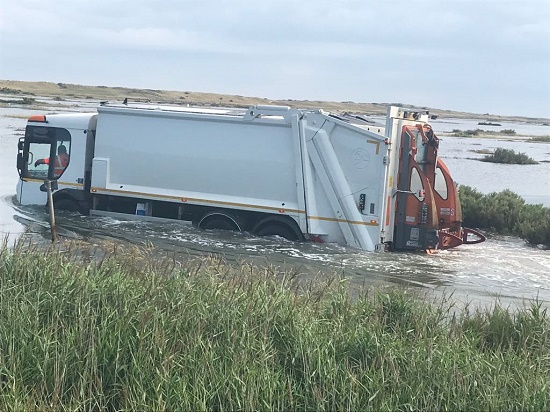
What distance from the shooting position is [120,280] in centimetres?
751

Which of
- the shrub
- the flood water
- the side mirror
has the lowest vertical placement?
the flood water

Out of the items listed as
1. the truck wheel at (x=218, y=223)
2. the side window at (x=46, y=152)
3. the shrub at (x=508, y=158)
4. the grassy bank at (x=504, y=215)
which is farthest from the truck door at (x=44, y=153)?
the shrub at (x=508, y=158)

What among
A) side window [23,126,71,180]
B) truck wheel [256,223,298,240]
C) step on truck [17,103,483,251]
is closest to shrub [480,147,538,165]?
step on truck [17,103,483,251]

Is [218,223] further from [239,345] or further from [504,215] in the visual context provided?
[239,345]

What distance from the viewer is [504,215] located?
58.0 feet

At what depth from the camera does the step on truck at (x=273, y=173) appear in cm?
1315

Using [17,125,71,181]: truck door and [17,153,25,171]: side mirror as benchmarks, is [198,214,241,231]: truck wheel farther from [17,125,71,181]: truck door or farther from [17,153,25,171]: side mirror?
[17,153,25,171]: side mirror

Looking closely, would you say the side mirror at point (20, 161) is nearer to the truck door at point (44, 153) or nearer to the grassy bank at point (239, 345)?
the truck door at point (44, 153)

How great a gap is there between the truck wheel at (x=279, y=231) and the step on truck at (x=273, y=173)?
0.02 m

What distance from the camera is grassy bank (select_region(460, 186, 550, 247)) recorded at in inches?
658

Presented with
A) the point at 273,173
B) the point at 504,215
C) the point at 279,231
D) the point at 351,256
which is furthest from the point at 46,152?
the point at 504,215

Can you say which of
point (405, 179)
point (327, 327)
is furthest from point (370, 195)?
point (327, 327)

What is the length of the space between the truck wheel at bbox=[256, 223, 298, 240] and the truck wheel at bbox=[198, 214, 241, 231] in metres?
0.54

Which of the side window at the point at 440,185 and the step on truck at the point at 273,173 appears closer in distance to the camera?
the step on truck at the point at 273,173
